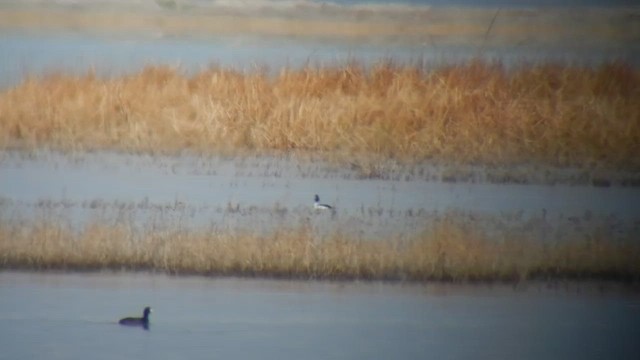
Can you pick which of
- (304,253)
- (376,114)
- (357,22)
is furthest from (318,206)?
(357,22)

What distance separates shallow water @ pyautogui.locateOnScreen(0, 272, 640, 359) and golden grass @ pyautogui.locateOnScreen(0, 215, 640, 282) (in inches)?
1.5

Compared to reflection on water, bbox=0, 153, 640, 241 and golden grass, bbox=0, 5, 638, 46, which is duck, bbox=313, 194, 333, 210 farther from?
golden grass, bbox=0, 5, 638, 46

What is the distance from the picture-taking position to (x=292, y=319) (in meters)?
2.48

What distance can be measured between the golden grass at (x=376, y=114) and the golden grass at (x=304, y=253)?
229 millimetres

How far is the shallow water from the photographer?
2.45m

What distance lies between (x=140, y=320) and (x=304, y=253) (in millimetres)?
490

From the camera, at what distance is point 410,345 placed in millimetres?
2492

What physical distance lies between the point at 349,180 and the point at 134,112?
630mm

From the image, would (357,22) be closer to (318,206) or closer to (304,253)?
(318,206)

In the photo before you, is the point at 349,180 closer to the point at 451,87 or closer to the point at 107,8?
the point at 451,87

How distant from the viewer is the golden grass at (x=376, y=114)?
2.47m

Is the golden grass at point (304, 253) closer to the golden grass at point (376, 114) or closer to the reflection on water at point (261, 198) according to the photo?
the reflection on water at point (261, 198)

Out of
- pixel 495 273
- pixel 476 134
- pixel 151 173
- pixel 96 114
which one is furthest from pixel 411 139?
pixel 96 114

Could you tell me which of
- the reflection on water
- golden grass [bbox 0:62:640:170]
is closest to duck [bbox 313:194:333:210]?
the reflection on water
